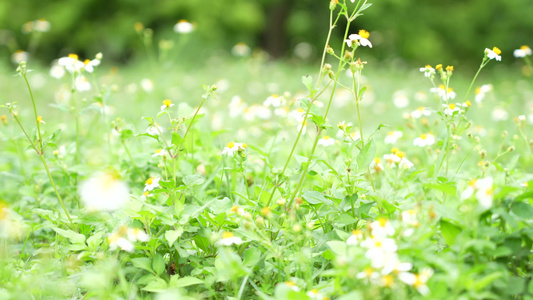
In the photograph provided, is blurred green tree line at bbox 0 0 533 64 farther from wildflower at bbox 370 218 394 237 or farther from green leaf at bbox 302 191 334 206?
wildflower at bbox 370 218 394 237

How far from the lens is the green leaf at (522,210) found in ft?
3.17

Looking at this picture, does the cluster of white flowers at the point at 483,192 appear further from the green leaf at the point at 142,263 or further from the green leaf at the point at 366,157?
the green leaf at the point at 142,263

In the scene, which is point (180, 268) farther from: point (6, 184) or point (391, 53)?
point (391, 53)

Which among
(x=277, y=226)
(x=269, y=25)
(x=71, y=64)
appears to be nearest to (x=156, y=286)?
(x=277, y=226)

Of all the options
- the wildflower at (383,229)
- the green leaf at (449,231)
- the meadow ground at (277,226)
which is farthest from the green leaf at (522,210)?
the wildflower at (383,229)

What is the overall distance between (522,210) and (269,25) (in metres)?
9.18

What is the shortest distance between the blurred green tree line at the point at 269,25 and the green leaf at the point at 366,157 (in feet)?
22.4

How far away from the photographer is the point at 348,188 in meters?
1.22

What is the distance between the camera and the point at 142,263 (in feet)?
3.68

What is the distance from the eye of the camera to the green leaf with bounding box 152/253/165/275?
1.11 m

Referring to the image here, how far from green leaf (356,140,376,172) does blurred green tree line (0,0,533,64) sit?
6836 millimetres

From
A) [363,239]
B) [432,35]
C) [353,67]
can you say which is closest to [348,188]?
[363,239]

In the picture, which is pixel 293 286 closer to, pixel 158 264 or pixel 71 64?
pixel 158 264

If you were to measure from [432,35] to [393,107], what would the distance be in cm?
665
